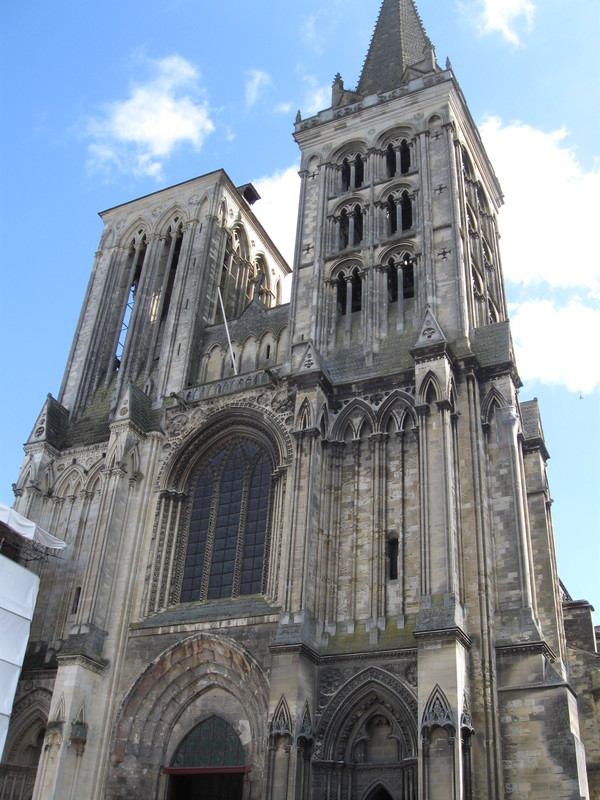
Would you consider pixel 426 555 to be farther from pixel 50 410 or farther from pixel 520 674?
pixel 50 410

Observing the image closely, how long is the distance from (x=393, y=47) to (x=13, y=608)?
84.0 feet

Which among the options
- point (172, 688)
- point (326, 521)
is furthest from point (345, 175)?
point (172, 688)

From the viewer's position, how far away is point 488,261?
1169 inches

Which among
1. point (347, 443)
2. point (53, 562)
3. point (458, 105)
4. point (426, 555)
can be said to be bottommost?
point (426, 555)

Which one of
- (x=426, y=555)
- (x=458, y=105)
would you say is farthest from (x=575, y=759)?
(x=458, y=105)

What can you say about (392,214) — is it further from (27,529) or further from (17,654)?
(17,654)

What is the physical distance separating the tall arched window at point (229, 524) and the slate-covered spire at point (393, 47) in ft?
48.4

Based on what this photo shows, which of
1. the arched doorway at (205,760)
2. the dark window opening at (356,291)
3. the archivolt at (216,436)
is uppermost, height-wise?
the dark window opening at (356,291)

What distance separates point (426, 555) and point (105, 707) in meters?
8.98

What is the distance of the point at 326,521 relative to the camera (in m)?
21.4

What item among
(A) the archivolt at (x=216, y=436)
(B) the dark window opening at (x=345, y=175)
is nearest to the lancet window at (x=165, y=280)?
(A) the archivolt at (x=216, y=436)

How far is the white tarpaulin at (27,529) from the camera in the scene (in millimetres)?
23203

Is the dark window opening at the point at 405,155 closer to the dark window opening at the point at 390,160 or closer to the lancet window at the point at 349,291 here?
the dark window opening at the point at 390,160

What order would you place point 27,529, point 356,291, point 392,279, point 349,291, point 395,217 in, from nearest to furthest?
1. point 27,529
2. point 349,291
3. point 392,279
4. point 356,291
5. point 395,217
